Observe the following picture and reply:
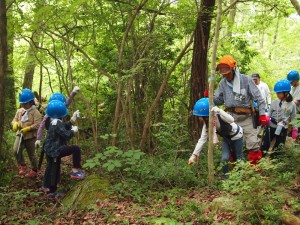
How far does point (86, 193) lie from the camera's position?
5.79 metres

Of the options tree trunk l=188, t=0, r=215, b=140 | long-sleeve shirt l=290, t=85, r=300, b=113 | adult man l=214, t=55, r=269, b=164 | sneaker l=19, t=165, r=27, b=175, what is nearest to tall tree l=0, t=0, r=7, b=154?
sneaker l=19, t=165, r=27, b=175

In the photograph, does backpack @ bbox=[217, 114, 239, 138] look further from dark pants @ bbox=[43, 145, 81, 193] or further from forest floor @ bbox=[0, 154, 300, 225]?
dark pants @ bbox=[43, 145, 81, 193]

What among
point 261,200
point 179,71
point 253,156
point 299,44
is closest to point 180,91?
point 179,71

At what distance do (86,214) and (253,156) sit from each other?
3168 millimetres

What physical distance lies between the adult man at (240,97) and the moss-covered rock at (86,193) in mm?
2621

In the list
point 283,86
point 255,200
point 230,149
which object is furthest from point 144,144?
point 255,200

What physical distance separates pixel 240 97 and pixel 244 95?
0.25 feet

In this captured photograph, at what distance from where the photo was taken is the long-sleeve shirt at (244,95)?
224 inches

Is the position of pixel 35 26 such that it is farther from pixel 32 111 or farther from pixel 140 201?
pixel 140 201

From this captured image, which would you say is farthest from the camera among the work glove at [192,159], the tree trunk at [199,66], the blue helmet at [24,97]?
the tree trunk at [199,66]

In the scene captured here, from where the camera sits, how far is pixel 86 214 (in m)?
5.11

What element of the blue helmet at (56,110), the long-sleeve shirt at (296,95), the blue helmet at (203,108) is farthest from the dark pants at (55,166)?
the long-sleeve shirt at (296,95)

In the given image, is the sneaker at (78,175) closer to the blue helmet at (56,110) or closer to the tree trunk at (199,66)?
the blue helmet at (56,110)

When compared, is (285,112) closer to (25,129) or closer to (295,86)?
(295,86)
